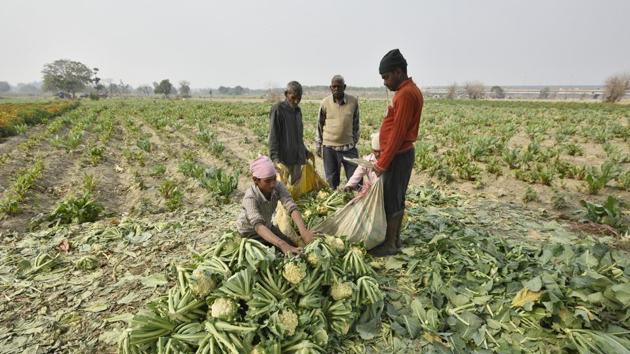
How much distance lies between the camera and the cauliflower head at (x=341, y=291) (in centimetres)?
242

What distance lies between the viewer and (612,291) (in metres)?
2.20

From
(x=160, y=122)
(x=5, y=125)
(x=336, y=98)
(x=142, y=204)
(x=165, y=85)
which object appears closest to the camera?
(x=336, y=98)

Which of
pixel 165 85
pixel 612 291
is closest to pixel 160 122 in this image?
pixel 612 291

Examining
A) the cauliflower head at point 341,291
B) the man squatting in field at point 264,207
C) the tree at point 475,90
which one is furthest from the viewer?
the tree at point 475,90

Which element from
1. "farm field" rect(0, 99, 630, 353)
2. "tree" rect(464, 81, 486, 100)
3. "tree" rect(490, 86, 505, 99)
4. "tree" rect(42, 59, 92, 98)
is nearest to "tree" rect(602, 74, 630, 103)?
"tree" rect(464, 81, 486, 100)

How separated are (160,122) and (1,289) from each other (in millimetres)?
14937

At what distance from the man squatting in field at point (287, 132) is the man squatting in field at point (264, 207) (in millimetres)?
1168

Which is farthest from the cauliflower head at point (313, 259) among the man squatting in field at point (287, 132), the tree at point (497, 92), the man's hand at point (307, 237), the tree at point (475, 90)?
the tree at point (497, 92)

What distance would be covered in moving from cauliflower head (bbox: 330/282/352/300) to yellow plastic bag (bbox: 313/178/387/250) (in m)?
0.74

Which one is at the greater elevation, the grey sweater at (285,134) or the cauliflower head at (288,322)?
the grey sweater at (285,134)

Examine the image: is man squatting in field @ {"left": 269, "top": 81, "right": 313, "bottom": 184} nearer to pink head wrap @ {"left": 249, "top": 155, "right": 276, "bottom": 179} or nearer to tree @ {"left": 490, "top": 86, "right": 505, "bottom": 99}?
pink head wrap @ {"left": 249, "top": 155, "right": 276, "bottom": 179}

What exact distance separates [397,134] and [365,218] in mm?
873

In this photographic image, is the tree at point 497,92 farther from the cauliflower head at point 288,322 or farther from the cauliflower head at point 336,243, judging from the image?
the cauliflower head at point 288,322

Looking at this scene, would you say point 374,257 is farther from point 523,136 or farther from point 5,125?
point 5,125
